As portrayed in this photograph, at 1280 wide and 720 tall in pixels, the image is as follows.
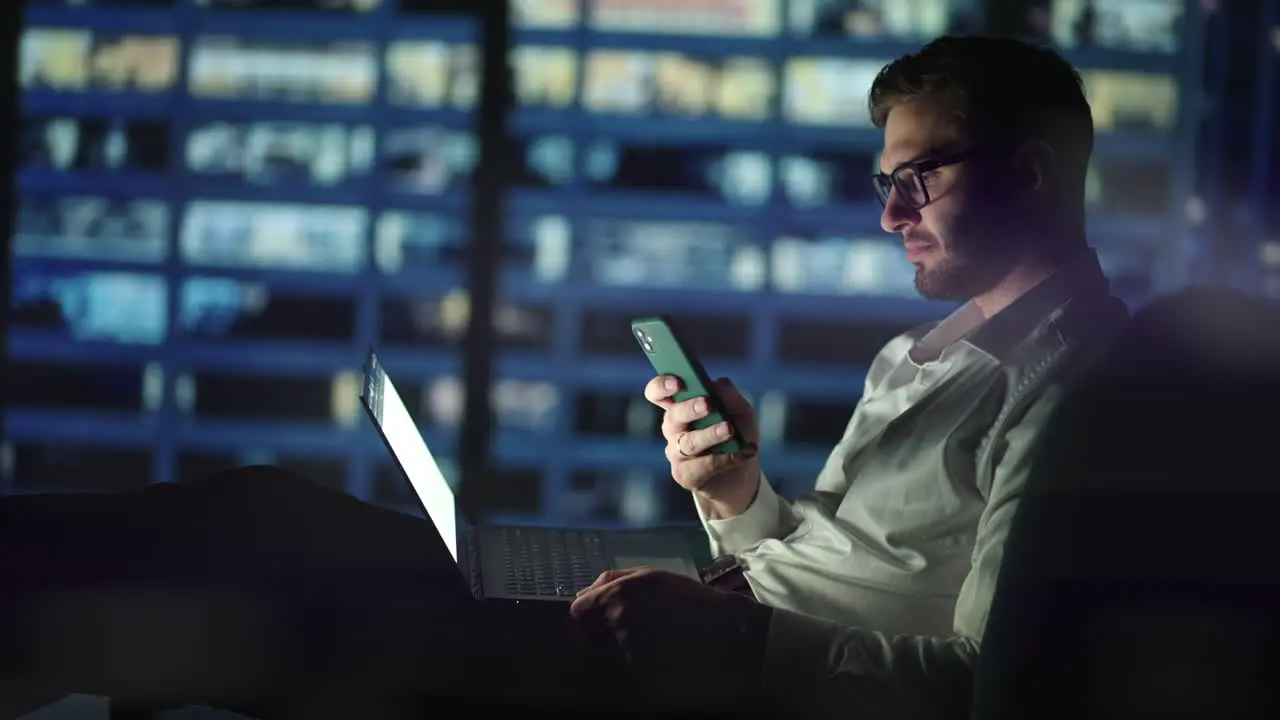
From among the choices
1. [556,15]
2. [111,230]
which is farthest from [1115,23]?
[111,230]

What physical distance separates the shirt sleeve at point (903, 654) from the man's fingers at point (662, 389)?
33 centimetres

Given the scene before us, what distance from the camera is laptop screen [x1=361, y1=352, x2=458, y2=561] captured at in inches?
50.2

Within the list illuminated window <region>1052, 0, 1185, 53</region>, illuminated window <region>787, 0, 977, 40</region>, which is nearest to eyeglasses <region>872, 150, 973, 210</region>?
illuminated window <region>1052, 0, 1185, 53</region>

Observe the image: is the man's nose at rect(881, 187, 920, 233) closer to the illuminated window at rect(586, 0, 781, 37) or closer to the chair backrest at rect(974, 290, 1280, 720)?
the chair backrest at rect(974, 290, 1280, 720)

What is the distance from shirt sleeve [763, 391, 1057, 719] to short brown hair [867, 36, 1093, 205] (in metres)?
0.40

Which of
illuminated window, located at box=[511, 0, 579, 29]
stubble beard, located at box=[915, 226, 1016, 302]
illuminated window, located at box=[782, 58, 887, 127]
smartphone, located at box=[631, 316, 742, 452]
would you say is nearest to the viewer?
smartphone, located at box=[631, 316, 742, 452]

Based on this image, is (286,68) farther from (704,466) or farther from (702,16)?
(704,466)

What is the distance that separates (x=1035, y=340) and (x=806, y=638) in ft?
1.47

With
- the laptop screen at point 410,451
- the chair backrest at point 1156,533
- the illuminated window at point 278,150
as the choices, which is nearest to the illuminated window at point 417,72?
the illuminated window at point 278,150

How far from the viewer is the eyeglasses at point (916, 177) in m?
1.33

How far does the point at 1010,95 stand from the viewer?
1309 millimetres

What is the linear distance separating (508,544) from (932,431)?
1.99 ft

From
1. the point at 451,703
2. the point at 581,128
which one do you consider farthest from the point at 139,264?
the point at 451,703

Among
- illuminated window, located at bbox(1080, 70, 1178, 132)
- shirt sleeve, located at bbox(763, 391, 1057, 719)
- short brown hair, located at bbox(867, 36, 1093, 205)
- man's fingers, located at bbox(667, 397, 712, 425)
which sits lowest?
shirt sleeve, located at bbox(763, 391, 1057, 719)
